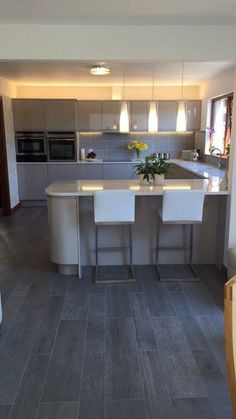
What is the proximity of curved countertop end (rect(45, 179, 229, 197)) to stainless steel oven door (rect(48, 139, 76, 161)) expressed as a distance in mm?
2809

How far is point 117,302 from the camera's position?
9.75 feet

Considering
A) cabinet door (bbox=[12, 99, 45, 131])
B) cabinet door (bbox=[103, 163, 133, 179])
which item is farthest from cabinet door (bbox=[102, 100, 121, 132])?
cabinet door (bbox=[12, 99, 45, 131])

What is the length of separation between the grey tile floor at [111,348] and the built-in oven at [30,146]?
338cm

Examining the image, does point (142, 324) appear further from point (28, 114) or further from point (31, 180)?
point (28, 114)

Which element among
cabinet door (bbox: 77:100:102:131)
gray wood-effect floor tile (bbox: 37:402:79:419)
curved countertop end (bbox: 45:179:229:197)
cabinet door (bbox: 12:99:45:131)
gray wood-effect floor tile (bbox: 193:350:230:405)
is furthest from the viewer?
cabinet door (bbox: 77:100:102:131)

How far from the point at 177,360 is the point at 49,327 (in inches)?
40.4

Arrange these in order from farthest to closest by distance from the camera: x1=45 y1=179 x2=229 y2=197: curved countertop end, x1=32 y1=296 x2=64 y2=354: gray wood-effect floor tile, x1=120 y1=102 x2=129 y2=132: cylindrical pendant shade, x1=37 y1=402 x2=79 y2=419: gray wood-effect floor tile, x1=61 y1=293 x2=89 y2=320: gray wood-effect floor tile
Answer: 1. x1=120 y1=102 x2=129 y2=132: cylindrical pendant shade
2. x1=45 y1=179 x2=229 y2=197: curved countertop end
3. x1=61 y1=293 x2=89 y2=320: gray wood-effect floor tile
4. x1=32 y1=296 x2=64 y2=354: gray wood-effect floor tile
5. x1=37 y1=402 x2=79 y2=419: gray wood-effect floor tile

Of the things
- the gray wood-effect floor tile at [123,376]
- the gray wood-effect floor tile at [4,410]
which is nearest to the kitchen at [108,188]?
the gray wood-effect floor tile at [123,376]

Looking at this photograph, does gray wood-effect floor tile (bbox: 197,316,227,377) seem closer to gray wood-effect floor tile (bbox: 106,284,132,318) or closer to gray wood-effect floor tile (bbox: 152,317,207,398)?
gray wood-effect floor tile (bbox: 152,317,207,398)

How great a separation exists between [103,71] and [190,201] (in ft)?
8.63

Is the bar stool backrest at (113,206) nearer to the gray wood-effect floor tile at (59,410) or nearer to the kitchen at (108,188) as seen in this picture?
the kitchen at (108,188)

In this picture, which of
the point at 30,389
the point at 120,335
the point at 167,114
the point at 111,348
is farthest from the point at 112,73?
the point at 30,389

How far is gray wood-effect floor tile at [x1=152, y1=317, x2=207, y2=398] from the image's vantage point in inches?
76.8

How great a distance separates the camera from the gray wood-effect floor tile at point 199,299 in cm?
283
